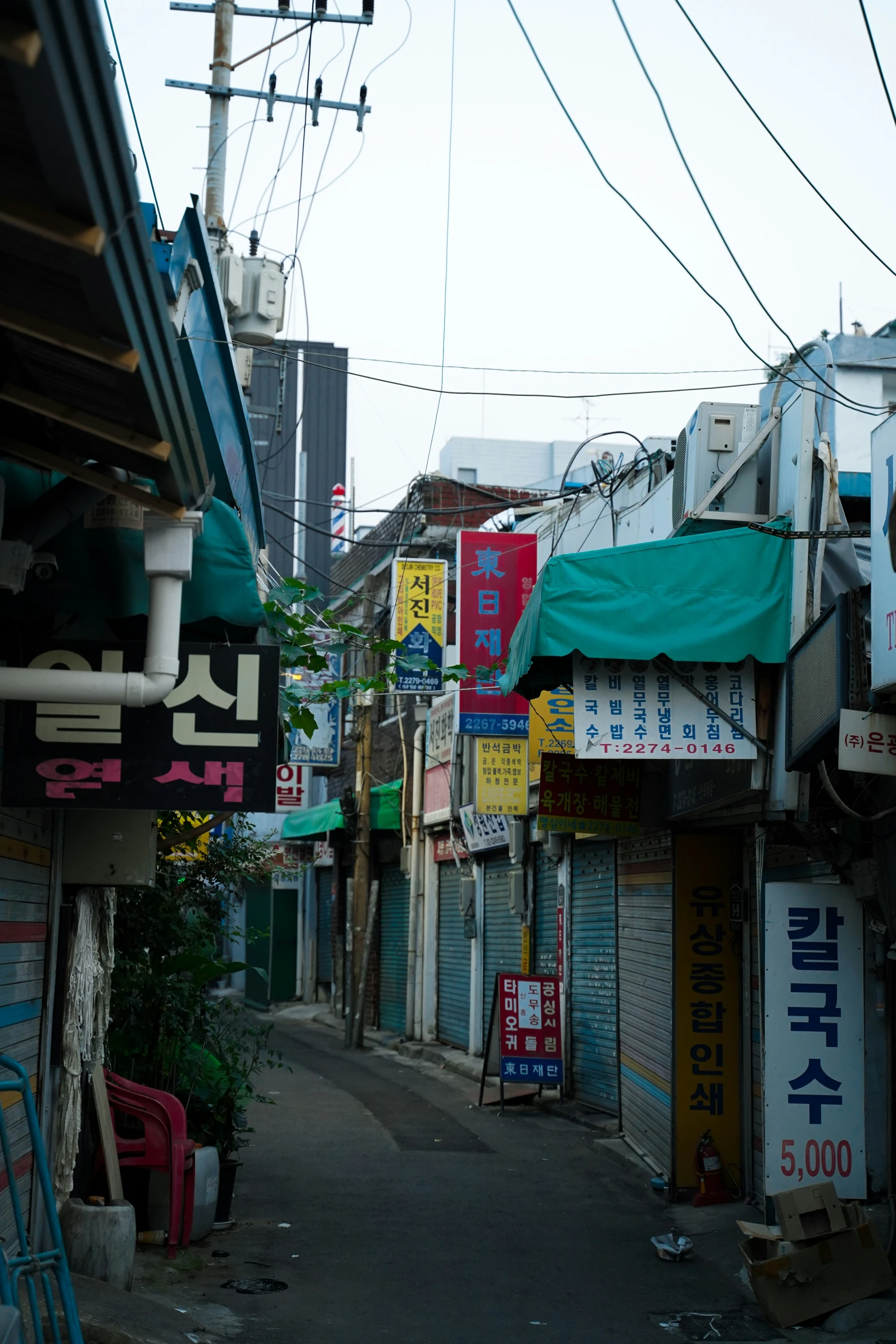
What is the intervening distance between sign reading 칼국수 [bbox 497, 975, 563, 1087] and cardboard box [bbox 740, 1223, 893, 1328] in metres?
7.53

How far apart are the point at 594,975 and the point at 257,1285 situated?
7.58 m

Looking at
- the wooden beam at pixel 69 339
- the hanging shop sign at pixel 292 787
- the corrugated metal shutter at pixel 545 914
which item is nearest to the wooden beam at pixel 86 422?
the wooden beam at pixel 69 339

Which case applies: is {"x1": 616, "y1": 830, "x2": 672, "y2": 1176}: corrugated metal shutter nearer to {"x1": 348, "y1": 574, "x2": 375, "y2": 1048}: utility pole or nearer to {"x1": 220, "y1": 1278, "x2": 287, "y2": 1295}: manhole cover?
{"x1": 220, "y1": 1278, "x2": 287, "y2": 1295}: manhole cover

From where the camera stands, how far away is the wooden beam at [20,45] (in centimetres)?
261

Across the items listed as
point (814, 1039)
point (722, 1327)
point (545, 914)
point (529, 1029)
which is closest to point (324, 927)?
point (545, 914)

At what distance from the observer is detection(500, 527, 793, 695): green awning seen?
8.82m

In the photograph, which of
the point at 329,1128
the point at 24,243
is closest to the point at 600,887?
the point at 329,1128

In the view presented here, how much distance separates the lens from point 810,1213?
297 inches

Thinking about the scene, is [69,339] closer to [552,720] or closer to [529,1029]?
[552,720]

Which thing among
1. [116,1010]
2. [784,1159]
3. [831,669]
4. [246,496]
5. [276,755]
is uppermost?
[246,496]

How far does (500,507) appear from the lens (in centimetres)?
1593

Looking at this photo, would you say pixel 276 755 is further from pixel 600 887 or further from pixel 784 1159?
pixel 600 887

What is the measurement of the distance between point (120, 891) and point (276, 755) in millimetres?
4763

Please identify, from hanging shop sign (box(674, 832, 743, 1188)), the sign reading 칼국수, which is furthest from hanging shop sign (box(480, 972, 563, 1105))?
hanging shop sign (box(674, 832, 743, 1188))
